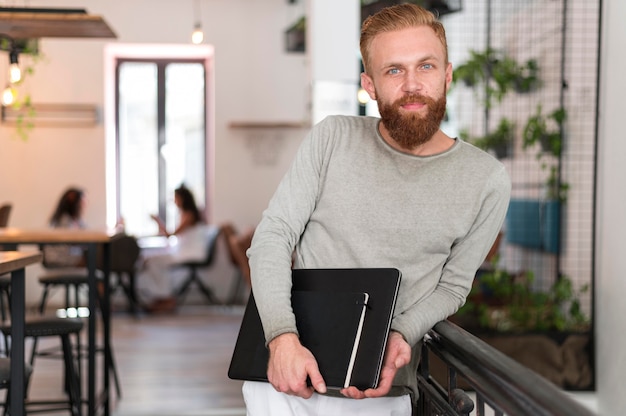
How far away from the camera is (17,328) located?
2.87 m

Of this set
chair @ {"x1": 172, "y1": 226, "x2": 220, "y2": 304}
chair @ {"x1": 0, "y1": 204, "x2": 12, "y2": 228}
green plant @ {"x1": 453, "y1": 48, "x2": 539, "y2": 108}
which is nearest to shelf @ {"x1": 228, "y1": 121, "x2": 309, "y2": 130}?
chair @ {"x1": 172, "y1": 226, "x2": 220, "y2": 304}

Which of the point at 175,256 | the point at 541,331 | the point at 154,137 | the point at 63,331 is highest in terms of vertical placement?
the point at 154,137

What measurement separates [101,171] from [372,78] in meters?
8.09

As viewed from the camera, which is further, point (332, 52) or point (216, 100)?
point (216, 100)

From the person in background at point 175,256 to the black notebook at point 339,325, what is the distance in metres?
7.49

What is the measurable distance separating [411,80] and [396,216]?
0.83 feet

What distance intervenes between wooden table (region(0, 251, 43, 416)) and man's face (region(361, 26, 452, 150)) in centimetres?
153

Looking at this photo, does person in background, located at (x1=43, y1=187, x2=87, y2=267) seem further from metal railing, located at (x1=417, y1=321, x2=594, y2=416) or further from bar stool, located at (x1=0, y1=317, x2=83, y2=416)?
metal railing, located at (x1=417, y1=321, x2=594, y2=416)

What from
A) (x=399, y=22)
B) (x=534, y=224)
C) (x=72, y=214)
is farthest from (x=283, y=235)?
(x=72, y=214)

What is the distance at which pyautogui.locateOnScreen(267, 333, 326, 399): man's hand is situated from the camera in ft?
4.69

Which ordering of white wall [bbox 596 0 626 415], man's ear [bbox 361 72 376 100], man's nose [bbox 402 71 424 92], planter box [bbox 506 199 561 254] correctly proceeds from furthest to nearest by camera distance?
planter box [bbox 506 199 561 254]
white wall [bbox 596 0 626 415]
man's ear [bbox 361 72 376 100]
man's nose [bbox 402 71 424 92]

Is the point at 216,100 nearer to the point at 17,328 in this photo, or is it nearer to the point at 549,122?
the point at 549,122

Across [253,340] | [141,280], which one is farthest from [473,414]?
[141,280]

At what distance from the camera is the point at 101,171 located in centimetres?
942
